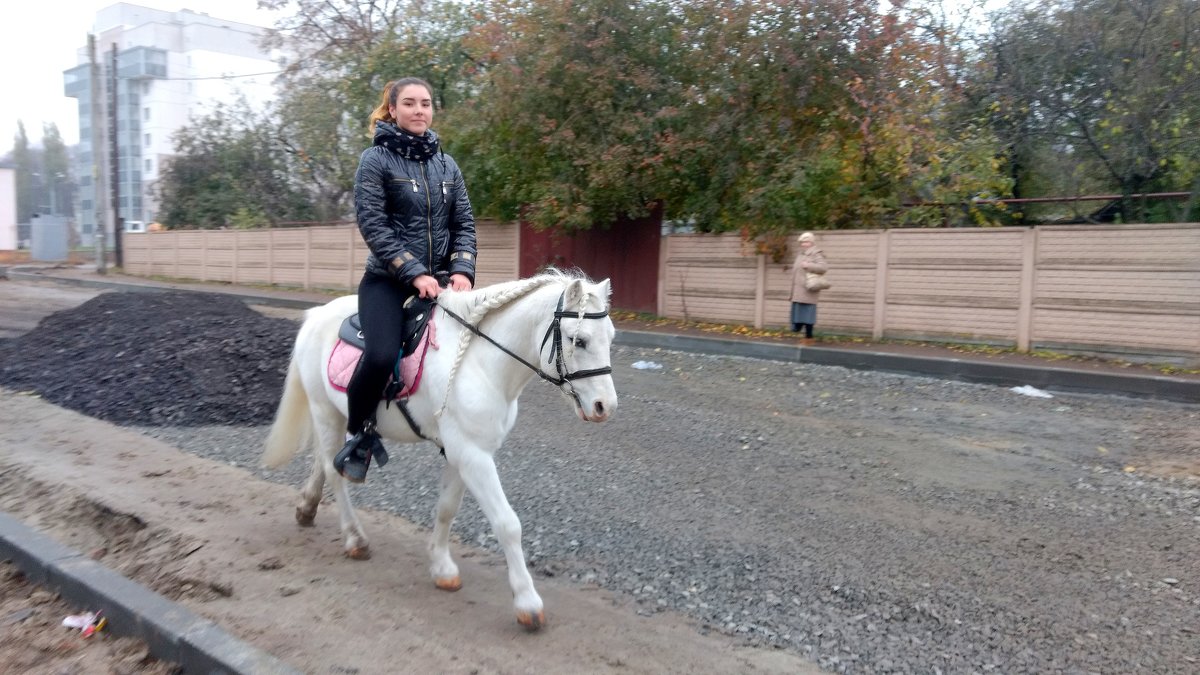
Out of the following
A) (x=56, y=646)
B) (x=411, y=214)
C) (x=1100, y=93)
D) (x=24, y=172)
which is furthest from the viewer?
(x=24, y=172)

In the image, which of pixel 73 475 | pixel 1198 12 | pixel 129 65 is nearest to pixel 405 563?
pixel 73 475

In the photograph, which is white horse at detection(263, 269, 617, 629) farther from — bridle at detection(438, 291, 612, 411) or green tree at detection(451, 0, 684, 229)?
green tree at detection(451, 0, 684, 229)

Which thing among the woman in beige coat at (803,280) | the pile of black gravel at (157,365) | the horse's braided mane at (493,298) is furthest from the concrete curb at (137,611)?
the woman in beige coat at (803,280)

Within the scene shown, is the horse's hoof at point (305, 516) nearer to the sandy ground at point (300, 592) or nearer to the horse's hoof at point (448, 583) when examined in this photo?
the sandy ground at point (300, 592)

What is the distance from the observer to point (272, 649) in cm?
380

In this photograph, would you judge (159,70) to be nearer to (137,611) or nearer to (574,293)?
(137,611)

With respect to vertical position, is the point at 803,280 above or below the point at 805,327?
above

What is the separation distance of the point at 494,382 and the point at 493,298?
42 centimetres

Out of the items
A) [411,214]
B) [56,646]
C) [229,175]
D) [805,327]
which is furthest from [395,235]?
[229,175]

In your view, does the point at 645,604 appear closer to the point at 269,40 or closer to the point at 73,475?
the point at 73,475

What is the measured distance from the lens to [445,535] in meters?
4.66

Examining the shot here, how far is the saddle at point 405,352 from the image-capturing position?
4.51 m

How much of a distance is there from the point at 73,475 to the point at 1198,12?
56.2 ft

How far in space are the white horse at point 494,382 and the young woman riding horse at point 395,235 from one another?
19cm
